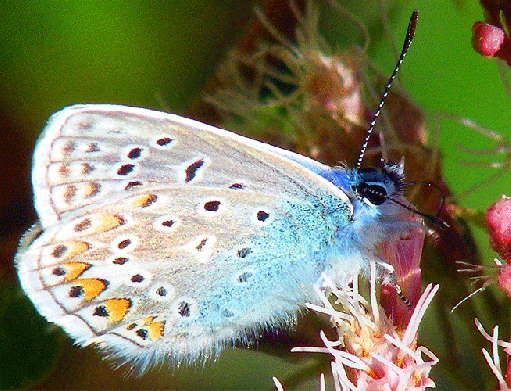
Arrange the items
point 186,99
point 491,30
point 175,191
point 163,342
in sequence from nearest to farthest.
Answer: point 491,30
point 175,191
point 163,342
point 186,99

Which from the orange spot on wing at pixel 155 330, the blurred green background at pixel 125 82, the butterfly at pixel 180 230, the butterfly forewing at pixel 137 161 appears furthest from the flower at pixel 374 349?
the blurred green background at pixel 125 82

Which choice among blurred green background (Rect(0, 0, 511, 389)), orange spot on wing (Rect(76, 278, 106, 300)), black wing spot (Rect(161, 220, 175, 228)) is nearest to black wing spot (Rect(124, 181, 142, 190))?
black wing spot (Rect(161, 220, 175, 228))

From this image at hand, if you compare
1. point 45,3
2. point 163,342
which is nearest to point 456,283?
point 163,342

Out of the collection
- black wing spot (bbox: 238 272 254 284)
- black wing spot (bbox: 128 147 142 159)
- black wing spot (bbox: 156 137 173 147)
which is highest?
black wing spot (bbox: 156 137 173 147)

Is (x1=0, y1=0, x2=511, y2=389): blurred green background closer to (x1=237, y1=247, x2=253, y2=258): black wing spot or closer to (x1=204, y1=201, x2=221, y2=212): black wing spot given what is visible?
(x1=237, y1=247, x2=253, y2=258): black wing spot

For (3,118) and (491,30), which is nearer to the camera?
(491,30)

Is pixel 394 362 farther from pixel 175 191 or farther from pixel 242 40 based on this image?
pixel 242 40

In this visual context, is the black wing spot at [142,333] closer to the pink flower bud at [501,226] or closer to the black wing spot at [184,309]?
the black wing spot at [184,309]

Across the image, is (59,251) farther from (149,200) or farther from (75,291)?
(149,200)
